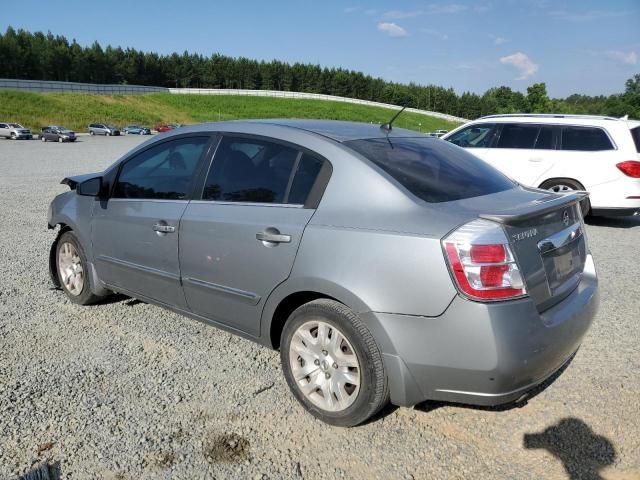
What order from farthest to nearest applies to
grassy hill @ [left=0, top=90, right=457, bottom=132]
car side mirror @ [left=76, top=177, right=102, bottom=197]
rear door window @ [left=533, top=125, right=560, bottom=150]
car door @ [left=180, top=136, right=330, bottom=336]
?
grassy hill @ [left=0, top=90, right=457, bottom=132]
rear door window @ [left=533, top=125, right=560, bottom=150]
car side mirror @ [left=76, top=177, right=102, bottom=197]
car door @ [left=180, top=136, right=330, bottom=336]

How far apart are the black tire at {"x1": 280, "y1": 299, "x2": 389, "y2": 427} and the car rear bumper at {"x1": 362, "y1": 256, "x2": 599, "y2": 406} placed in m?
0.06

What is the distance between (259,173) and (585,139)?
7.11m

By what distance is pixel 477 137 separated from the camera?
9.46 meters

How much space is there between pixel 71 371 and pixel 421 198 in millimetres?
2526

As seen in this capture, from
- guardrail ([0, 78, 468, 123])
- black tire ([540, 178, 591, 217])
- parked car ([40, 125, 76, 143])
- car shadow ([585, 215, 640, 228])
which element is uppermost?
black tire ([540, 178, 591, 217])

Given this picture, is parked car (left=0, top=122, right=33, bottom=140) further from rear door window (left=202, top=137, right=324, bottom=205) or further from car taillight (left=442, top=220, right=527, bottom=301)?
car taillight (left=442, top=220, right=527, bottom=301)

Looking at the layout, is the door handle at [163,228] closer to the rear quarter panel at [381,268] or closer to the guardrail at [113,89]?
the rear quarter panel at [381,268]

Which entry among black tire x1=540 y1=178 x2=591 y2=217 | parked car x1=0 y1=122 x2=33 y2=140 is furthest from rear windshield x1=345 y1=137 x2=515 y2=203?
parked car x1=0 y1=122 x2=33 y2=140

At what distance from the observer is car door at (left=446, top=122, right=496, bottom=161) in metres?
9.22

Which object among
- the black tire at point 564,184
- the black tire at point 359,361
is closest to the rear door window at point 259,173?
the black tire at point 359,361

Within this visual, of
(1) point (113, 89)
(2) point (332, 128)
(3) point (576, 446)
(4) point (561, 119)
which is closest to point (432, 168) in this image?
(2) point (332, 128)

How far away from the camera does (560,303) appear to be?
2.68 metres

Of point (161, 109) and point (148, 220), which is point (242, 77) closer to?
point (161, 109)

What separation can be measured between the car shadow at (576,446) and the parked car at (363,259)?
371 millimetres
